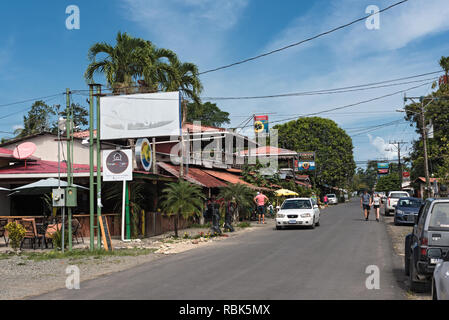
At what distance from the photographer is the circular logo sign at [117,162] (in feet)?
56.7

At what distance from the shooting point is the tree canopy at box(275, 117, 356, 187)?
7088cm

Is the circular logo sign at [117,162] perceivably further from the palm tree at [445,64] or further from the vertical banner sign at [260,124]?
the palm tree at [445,64]

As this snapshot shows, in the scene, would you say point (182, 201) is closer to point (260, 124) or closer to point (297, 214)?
point (297, 214)

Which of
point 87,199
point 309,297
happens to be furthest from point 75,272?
point 87,199

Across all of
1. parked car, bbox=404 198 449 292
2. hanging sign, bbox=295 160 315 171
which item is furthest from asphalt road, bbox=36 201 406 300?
hanging sign, bbox=295 160 315 171

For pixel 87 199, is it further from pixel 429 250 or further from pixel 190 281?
pixel 429 250

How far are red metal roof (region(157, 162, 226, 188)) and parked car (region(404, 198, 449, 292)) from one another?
17.7m

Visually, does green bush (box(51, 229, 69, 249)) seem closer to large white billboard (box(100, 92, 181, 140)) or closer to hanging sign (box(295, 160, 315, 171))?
large white billboard (box(100, 92, 181, 140))

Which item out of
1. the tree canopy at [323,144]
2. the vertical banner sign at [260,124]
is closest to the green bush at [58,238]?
the vertical banner sign at [260,124]

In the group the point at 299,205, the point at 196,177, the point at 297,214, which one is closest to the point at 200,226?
the point at 196,177

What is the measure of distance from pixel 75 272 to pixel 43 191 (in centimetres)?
824

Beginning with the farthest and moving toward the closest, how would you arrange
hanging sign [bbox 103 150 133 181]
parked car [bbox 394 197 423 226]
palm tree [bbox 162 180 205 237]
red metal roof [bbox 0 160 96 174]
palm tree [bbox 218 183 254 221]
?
1. palm tree [bbox 218 183 254 221]
2. parked car [bbox 394 197 423 226]
3. red metal roof [bbox 0 160 96 174]
4. palm tree [bbox 162 180 205 237]
5. hanging sign [bbox 103 150 133 181]

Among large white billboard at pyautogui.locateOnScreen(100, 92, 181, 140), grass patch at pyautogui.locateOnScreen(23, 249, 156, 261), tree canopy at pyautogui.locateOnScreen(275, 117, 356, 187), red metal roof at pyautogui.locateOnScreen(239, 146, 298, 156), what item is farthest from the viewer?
tree canopy at pyautogui.locateOnScreen(275, 117, 356, 187)

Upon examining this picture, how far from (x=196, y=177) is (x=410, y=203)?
12.0 m
